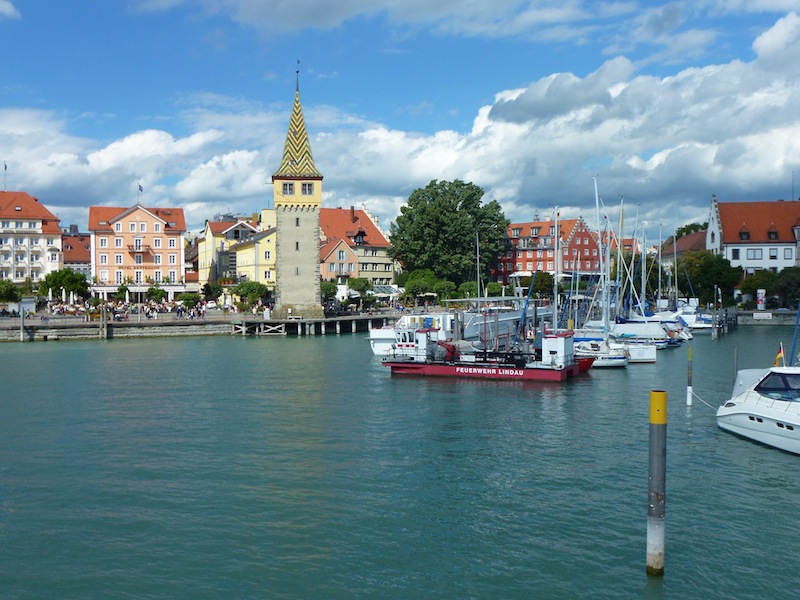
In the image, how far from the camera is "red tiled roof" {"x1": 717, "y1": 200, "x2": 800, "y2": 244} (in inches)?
3898

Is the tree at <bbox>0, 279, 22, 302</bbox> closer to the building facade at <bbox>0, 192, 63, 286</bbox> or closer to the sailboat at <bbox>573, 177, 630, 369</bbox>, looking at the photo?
the building facade at <bbox>0, 192, 63, 286</bbox>

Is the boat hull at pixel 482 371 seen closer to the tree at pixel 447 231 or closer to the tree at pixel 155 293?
the tree at pixel 155 293

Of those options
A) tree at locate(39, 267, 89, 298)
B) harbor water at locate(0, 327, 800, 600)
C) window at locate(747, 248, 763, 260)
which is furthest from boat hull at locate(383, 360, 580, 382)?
window at locate(747, 248, 763, 260)

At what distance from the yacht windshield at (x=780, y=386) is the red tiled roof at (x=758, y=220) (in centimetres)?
8209

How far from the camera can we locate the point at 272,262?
301ft

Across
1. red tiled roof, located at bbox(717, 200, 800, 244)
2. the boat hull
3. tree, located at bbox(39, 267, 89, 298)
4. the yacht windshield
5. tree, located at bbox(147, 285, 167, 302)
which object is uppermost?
red tiled roof, located at bbox(717, 200, 800, 244)

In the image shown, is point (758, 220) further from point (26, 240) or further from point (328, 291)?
point (26, 240)

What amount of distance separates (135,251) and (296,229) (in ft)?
86.4

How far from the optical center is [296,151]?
74688 mm

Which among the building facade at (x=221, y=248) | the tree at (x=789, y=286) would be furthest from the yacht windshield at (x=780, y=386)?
the building facade at (x=221, y=248)

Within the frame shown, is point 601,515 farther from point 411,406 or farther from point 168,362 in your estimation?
point 168,362

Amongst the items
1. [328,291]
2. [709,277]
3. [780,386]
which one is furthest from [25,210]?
[780,386]

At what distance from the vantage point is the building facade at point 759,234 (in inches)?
3878

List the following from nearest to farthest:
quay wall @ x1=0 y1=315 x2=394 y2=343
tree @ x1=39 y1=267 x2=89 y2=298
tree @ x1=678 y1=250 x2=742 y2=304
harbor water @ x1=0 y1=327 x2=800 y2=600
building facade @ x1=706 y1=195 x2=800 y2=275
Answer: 1. harbor water @ x1=0 y1=327 x2=800 y2=600
2. quay wall @ x1=0 y1=315 x2=394 y2=343
3. tree @ x1=39 y1=267 x2=89 y2=298
4. tree @ x1=678 y1=250 x2=742 y2=304
5. building facade @ x1=706 y1=195 x2=800 y2=275
